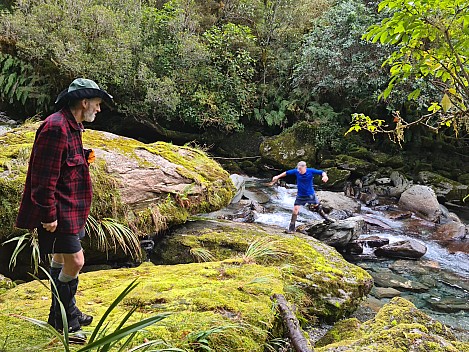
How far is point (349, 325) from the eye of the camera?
4297mm

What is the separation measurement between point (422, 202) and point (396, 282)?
20.1 ft

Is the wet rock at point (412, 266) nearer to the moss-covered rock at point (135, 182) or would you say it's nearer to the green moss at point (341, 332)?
the moss-covered rock at point (135, 182)

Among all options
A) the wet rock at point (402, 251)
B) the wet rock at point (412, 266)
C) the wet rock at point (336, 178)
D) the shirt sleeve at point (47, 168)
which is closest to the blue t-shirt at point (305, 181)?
the wet rock at point (402, 251)

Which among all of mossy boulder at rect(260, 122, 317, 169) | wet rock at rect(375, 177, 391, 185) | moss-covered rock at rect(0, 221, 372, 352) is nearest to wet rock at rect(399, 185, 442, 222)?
wet rock at rect(375, 177, 391, 185)

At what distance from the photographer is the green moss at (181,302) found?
2652mm

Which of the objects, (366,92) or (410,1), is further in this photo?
(366,92)

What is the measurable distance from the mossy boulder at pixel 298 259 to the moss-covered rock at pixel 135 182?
15.4 inches

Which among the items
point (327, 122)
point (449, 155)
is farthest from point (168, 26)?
point (449, 155)

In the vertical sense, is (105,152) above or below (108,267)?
above

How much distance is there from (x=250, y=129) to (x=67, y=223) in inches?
613

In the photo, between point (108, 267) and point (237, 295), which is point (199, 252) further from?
point (237, 295)

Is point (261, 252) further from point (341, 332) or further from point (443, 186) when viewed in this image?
point (443, 186)

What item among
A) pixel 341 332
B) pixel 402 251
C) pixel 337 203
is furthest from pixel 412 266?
pixel 341 332

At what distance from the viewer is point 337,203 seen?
39.8 feet
